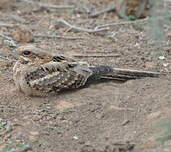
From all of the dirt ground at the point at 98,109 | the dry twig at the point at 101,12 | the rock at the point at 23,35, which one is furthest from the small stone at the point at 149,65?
the dry twig at the point at 101,12

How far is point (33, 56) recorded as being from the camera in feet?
19.5

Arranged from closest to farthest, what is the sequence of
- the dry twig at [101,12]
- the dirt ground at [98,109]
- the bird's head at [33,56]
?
1. the dirt ground at [98,109]
2. the bird's head at [33,56]
3. the dry twig at [101,12]

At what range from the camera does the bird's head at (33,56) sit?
5.93m

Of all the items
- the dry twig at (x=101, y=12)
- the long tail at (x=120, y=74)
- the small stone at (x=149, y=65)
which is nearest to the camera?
the long tail at (x=120, y=74)

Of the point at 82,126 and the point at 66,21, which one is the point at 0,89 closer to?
the point at 82,126

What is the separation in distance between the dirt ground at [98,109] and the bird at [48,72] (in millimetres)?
103

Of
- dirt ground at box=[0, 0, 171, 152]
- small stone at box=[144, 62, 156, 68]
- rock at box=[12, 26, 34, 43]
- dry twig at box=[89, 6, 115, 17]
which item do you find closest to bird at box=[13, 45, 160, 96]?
dirt ground at box=[0, 0, 171, 152]

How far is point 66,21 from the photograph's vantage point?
8.69m

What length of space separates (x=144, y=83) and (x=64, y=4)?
160 inches

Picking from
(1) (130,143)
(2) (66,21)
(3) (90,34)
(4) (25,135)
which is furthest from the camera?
(2) (66,21)

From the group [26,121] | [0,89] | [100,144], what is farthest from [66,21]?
[100,144]

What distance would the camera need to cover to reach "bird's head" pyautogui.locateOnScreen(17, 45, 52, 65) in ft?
19.5

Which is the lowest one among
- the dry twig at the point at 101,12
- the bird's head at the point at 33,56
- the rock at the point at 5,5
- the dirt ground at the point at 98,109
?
the dirt ground at the point at 98,109

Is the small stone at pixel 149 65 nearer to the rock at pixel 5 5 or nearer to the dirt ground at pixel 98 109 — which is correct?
the dirt ground at pixel 98 109
